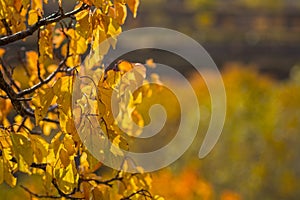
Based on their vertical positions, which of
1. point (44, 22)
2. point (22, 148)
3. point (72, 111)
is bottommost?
point (22, 148)

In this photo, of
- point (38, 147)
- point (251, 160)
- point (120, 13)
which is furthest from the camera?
point (251, 160)

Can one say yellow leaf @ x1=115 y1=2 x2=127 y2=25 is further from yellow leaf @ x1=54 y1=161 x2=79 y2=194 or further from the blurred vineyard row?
the blurred vineyard row

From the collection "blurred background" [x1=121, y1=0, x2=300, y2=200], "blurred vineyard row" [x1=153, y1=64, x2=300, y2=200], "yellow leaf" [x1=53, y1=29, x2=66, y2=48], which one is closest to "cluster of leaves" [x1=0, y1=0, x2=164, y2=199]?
"yellow leaf" [x1=53, y1=29, x2=66, y2=48]

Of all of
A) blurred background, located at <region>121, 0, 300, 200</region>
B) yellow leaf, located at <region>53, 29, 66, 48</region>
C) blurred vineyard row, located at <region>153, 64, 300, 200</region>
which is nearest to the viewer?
yellow leaf, located at <region>53, 29, 66, 48</region>

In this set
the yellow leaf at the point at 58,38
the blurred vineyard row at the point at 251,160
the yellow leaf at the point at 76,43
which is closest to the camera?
the yellow leaf at the point at 76,43

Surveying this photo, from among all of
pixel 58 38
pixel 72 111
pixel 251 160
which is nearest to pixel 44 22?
pixel 72 111

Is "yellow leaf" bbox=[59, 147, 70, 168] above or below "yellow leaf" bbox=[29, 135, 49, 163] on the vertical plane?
above

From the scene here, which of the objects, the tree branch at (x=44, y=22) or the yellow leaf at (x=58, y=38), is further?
the yellow leaf at (x=58, y=38)

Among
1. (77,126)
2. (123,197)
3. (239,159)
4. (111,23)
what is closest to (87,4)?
(111,23)

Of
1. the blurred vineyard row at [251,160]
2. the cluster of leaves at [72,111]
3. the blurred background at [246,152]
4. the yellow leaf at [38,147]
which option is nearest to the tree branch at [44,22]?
the cluster of leaves at [72,111]

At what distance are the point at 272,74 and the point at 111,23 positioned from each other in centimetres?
1826

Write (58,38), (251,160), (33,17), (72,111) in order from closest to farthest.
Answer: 1. (72,111)
2. (33,17)
3. (58,38)
4. (251,160)

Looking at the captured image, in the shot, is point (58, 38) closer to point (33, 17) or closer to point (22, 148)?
point (33, 17)

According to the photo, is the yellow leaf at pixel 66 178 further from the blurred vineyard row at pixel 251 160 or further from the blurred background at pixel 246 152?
the blurred vineyard row at pixel 251 160
